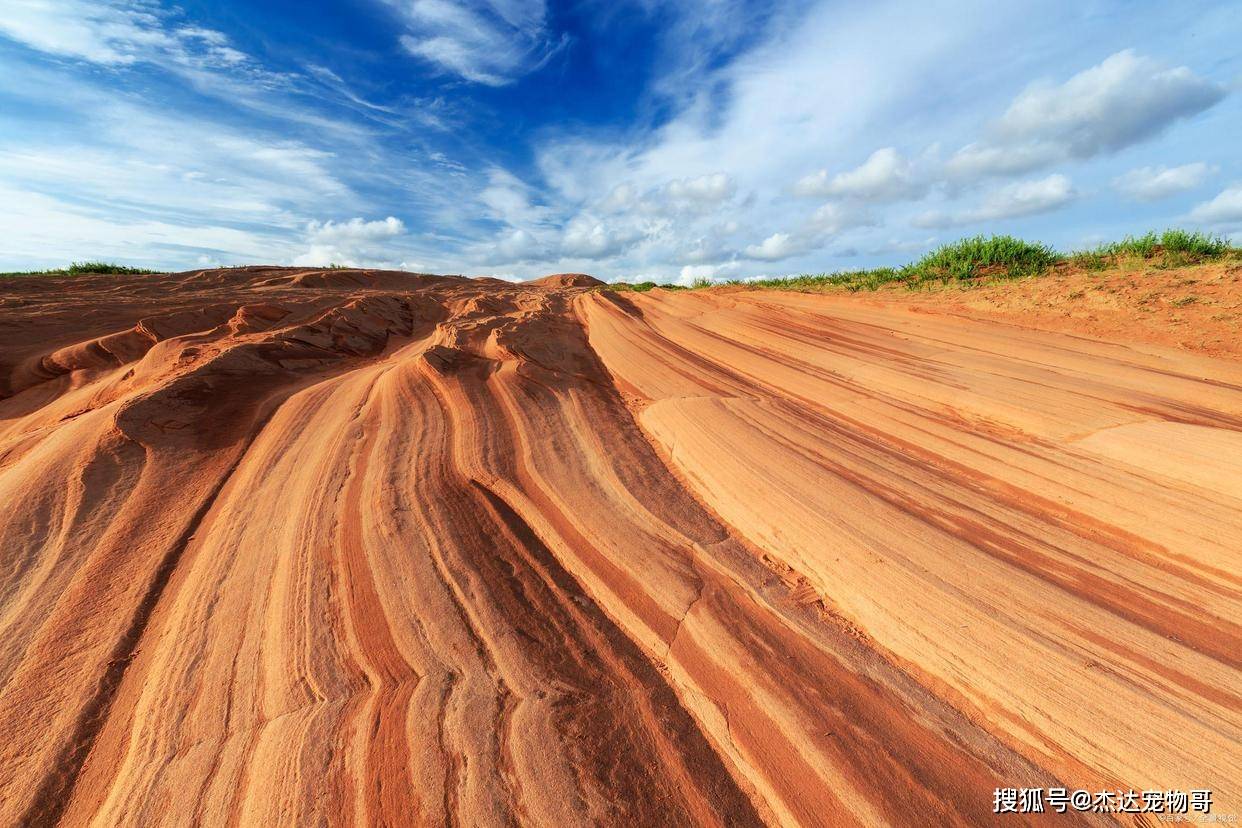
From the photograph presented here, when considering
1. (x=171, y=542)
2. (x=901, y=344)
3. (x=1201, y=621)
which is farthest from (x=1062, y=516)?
(x=171, y=542)

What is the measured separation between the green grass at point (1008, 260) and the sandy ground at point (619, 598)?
4.10 m

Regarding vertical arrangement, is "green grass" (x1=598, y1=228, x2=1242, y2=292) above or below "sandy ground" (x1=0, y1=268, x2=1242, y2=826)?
above

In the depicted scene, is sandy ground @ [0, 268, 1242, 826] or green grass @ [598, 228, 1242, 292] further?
green grass @ [598, 228, 1242, 292]

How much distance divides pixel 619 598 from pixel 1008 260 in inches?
457

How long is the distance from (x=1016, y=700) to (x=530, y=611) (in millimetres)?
2207

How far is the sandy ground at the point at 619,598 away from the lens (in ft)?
5.67

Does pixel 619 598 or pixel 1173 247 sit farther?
pixel 1173 247

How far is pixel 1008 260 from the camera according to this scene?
32.3 feet

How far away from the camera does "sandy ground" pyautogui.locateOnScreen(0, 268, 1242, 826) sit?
1729mm

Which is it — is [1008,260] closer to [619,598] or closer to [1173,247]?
[1173,247]

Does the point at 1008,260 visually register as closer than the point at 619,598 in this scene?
No

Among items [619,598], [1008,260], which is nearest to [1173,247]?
[1008,260]

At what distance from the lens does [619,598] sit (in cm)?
264

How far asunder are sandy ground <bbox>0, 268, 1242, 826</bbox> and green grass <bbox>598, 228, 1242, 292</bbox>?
4.10 metres
